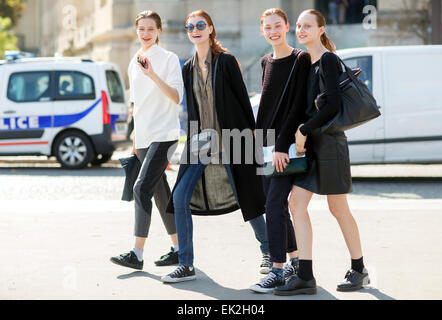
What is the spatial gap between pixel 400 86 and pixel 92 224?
17.9 ft

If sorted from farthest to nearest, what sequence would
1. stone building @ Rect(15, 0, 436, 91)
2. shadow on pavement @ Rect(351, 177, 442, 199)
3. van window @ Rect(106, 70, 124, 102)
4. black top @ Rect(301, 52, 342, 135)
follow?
1. stone building @ Rect(15, 0, 436, 91)
2. van window @ Rect(106, 70, 124, 102)
3. shadow on pavement @ Rect(351, 177, 442, 199)
4. black top @ Rect(301, 52, 342, 135)

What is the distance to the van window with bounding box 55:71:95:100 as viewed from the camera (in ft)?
47.9

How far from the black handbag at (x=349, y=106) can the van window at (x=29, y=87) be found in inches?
404

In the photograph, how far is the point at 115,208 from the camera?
9.49 meters

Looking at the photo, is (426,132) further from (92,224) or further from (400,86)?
(92,224)

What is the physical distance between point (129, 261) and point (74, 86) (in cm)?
913

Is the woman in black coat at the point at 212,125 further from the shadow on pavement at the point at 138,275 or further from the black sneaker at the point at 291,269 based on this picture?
the black sneaker at the point at 291,269

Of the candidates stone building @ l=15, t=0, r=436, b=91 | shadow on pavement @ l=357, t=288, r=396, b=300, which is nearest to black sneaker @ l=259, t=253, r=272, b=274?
shadow on pavement @ l=357, t=288, r=396, b=300

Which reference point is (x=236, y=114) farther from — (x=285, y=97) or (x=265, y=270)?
(x=265, y=270)

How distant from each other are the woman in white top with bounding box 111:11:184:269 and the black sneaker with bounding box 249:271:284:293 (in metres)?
1.05

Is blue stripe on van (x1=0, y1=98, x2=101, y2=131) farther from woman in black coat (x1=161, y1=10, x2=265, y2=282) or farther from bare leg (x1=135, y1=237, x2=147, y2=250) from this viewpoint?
woman in black coat (x1=161, y1=10, x2=265, y2=282)

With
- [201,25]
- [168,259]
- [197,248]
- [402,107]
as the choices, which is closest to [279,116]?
[201,25]

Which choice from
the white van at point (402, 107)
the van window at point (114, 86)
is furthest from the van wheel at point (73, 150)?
the white van at point (402, 107)
